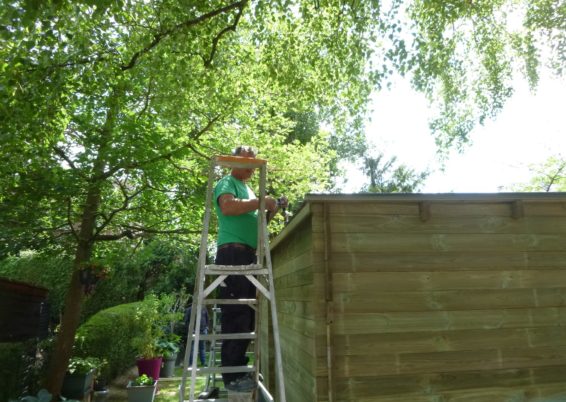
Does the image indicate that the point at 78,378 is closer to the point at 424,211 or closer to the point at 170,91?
the point at 170,91

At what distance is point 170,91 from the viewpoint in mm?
7309

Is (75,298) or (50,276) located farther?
(50,276)

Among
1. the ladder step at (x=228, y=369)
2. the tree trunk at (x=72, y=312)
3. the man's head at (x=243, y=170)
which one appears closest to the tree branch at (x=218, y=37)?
the tree trunk at (x=72, y=312)

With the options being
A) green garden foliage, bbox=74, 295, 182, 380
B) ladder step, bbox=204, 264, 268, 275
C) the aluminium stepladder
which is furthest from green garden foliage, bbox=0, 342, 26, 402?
ladder step, bbox=204, 264, 268, 275

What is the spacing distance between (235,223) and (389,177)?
2603 cm

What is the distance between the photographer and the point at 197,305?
2967mm

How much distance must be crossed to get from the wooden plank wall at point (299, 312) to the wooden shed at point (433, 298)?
3cm

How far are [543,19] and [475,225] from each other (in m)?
8.08

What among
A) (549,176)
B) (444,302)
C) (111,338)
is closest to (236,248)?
(444,302)

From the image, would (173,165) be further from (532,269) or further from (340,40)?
(532,269)

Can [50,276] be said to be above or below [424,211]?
above

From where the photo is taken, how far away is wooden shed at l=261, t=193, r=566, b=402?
10.8 ft

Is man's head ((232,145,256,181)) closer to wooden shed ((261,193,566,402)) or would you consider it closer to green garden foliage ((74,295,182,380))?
wooden shed ((261,193,566,402))

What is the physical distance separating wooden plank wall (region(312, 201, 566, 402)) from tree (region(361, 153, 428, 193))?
78.4 feet
